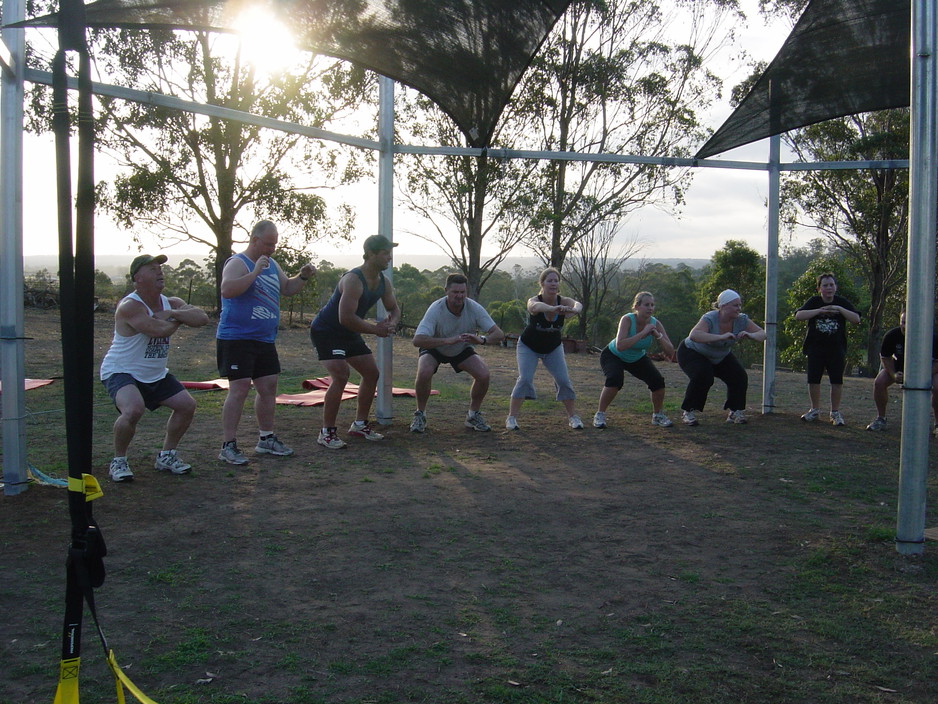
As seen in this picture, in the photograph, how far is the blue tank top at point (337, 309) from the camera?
6785 mm

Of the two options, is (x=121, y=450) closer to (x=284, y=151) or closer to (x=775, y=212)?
(x=775, y=212)

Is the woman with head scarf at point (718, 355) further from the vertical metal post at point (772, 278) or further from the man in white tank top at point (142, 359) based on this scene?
the man in white tank top at point (142, 359)

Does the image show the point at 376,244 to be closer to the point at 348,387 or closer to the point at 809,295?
the point at 348,387

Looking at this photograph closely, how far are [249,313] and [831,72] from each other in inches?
204

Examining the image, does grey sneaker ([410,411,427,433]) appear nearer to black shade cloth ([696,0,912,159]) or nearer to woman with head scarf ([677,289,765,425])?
woman with head scarf ([677,289,765,425])

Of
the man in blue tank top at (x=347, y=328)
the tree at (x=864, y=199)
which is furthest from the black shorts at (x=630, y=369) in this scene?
the tree at (x=864, y=199)

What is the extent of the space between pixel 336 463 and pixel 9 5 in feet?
11.8

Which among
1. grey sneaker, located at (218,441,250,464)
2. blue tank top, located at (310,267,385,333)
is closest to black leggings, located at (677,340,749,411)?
blue tank top, located at (310,267,385,333)

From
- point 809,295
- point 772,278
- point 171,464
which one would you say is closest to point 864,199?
point 809,295

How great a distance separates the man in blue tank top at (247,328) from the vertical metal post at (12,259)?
1.35m

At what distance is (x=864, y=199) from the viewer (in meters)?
26.6

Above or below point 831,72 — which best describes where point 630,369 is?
below

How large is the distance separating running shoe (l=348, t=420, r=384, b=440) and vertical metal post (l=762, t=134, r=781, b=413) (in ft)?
13.6

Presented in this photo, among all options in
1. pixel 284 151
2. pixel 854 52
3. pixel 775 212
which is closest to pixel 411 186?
pixel 284 151
